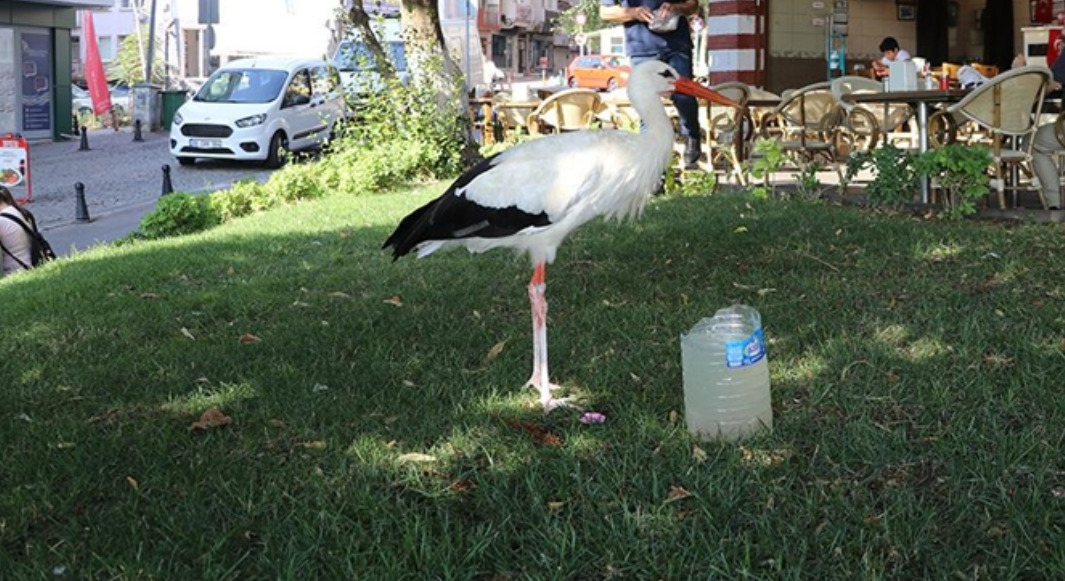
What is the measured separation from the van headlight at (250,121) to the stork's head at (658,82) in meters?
15.3

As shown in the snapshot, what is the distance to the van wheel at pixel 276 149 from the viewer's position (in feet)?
→ 65.3

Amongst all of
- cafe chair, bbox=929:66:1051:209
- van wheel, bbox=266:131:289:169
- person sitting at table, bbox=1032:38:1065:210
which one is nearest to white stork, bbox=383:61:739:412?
cafe chair, bbox=929:66:1051:209

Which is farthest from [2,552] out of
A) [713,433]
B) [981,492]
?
[981,492]

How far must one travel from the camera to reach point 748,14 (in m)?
16.8

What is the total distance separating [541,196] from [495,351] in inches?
34.9

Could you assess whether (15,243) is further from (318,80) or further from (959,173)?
(318,80)

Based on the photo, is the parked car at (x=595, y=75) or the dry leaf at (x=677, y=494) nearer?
the dry leaf at (x=677, y=494)

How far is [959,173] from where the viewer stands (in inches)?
320

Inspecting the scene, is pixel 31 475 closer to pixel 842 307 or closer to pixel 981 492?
pixel 981 492

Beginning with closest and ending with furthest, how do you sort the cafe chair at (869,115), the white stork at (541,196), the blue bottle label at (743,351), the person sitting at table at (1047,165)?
the blue bottle label at (743,351) → the white stork at (541,196) → the person sitting at table at (1047,165) → the cafe chair at (869,115)

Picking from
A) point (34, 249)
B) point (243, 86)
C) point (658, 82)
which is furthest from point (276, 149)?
point (658, 82)

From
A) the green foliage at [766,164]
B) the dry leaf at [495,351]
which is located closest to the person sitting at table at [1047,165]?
the green foliage at [766,164]

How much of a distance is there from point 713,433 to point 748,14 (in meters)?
13.8

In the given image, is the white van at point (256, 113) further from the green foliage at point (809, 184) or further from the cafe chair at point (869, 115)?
the green foliage at point (809, 184)
